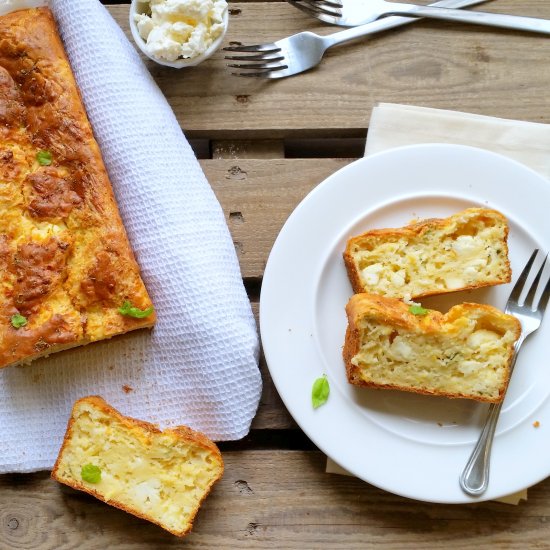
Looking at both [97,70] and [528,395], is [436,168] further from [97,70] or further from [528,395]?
[97,70]

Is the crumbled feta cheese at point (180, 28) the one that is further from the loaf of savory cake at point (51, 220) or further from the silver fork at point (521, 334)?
the silver fork at point (521, 334)

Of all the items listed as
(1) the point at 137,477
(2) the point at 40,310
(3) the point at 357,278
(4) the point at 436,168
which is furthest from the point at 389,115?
(1) the point at 137,477

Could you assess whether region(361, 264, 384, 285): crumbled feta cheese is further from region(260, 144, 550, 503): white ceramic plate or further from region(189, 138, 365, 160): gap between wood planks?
region(189, 138, 365, 160): gap between wood planks

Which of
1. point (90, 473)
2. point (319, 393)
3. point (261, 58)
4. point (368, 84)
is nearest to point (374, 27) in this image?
point (368, 84)

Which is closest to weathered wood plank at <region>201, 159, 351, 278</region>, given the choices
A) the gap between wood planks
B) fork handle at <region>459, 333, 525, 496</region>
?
the gap between wood planks

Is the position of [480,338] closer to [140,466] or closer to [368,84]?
[368,84]

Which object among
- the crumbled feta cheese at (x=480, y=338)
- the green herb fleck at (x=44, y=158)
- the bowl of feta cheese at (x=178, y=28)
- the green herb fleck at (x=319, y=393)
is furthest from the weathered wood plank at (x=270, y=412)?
the bowl of feta cheese at (x=178, y=28)
